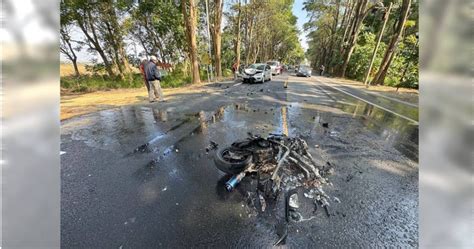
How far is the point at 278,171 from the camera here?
137 inches

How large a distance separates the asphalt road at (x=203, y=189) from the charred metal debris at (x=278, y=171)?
0.16 metres

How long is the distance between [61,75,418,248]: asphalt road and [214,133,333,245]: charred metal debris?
157mm

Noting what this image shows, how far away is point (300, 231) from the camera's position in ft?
8.34

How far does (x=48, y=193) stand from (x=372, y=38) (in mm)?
35692

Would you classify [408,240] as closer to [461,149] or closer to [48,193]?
[461,149]

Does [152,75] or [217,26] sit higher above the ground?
[217,26]

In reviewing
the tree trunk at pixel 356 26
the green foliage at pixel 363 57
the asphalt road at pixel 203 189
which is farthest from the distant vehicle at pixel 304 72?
the asphalt road at pixel 203 189

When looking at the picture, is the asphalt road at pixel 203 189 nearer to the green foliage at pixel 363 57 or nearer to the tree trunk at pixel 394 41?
the tree trunk at pixel 394 41

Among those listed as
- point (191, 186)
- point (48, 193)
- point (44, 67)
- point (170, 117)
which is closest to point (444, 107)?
point (44, 67)

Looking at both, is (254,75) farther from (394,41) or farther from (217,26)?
(394,41)

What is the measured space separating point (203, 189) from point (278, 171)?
44.6 inches

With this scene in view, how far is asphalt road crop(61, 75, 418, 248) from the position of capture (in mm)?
2467

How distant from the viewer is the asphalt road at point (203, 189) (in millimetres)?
2467

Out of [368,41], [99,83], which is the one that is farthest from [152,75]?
[368,41]
